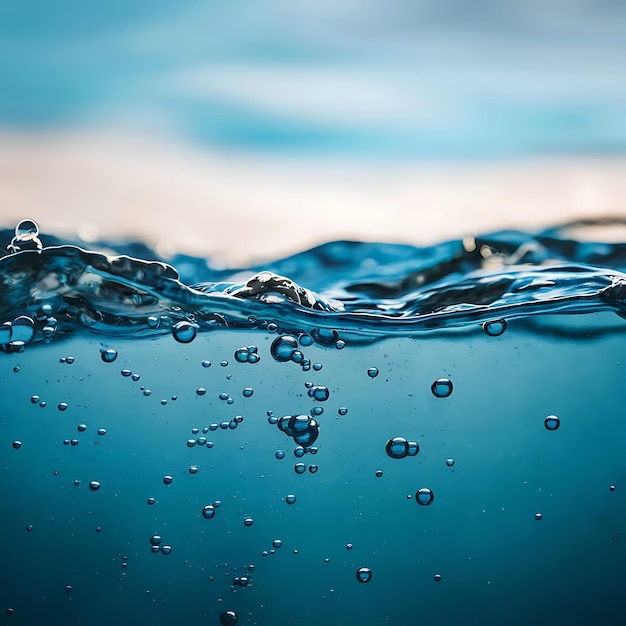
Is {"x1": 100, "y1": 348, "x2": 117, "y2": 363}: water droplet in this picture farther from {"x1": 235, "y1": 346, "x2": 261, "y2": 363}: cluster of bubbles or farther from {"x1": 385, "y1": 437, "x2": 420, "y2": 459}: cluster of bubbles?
{"x1": 385, "y1": 437, "x2": 420, "y2": 459}: cluster of bubbles

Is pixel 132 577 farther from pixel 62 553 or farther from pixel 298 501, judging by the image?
pixel 298 501

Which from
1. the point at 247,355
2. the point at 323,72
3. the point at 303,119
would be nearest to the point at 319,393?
the point at 247,355

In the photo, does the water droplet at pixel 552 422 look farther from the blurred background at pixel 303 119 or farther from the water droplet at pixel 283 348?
the water droplet at pixel 283 348

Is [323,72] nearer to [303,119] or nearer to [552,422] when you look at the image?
[303,119]

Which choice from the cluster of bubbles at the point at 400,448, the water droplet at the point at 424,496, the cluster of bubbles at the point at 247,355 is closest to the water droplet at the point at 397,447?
the cluster of bubbles at the point at 400,448

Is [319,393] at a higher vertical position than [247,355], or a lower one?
lower

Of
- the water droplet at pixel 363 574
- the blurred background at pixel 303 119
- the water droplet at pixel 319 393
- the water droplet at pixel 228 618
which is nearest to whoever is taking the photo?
the water droplet at pixel 319 393
